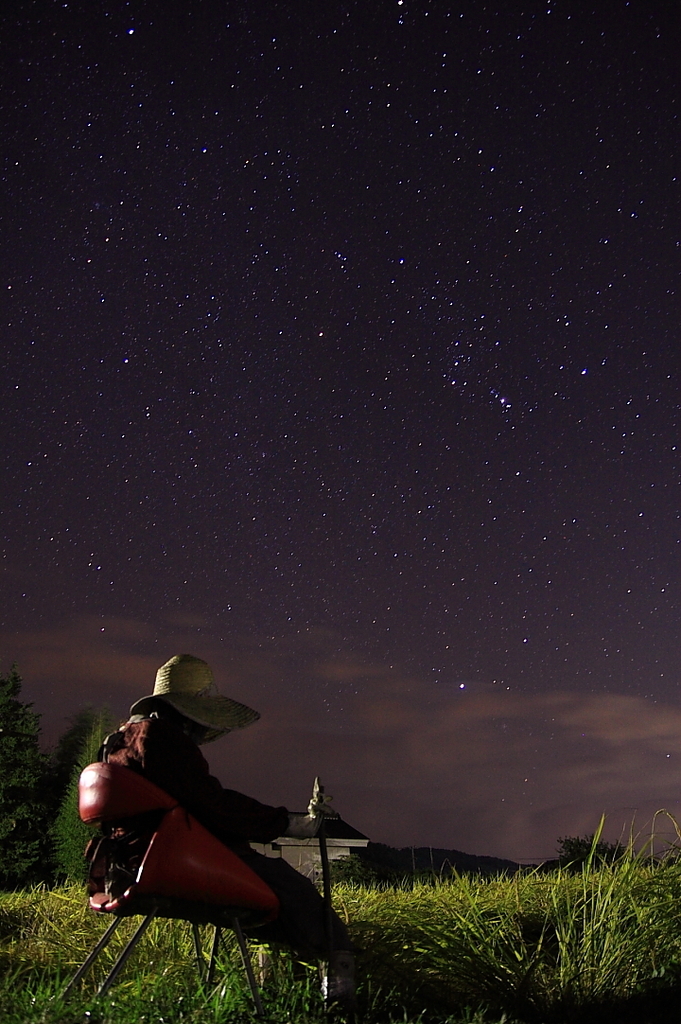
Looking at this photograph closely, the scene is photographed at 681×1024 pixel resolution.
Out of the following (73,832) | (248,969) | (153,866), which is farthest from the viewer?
(73,832)

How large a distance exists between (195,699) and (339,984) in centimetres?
143

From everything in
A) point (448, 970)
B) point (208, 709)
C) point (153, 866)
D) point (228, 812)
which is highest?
point (208, 709)

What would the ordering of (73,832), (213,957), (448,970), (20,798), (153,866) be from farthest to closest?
(20,798) → (73,832) → (448,970) → (213,957) → (153,866)

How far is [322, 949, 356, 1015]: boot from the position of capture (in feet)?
12.5

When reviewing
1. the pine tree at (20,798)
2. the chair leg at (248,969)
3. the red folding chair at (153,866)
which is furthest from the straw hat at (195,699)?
the pine tree at (20,798)

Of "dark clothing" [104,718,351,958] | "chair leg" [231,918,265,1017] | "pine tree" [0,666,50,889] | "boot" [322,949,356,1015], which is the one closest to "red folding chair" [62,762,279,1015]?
"chair leg" [231,918,265,1017]

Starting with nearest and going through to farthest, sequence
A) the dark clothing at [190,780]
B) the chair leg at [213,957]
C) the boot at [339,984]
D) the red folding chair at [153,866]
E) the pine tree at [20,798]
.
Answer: the red folding chair at [153,866] < the dark clothing at [190,780] < the boot at [339,984] < the chair leg at [213,957] < the pine tree at [20,798]

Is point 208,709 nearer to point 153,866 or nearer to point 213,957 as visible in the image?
point 153,866

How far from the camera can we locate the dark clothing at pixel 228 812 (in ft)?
12.1

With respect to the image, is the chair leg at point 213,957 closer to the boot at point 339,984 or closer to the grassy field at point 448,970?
the grassy field at point 448,970

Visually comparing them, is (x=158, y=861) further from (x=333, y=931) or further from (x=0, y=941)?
(x=0, y=941)

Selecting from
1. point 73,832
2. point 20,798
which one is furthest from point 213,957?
point 20,798

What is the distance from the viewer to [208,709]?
4113 millimetres

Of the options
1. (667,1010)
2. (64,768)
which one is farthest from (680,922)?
(64,768)
